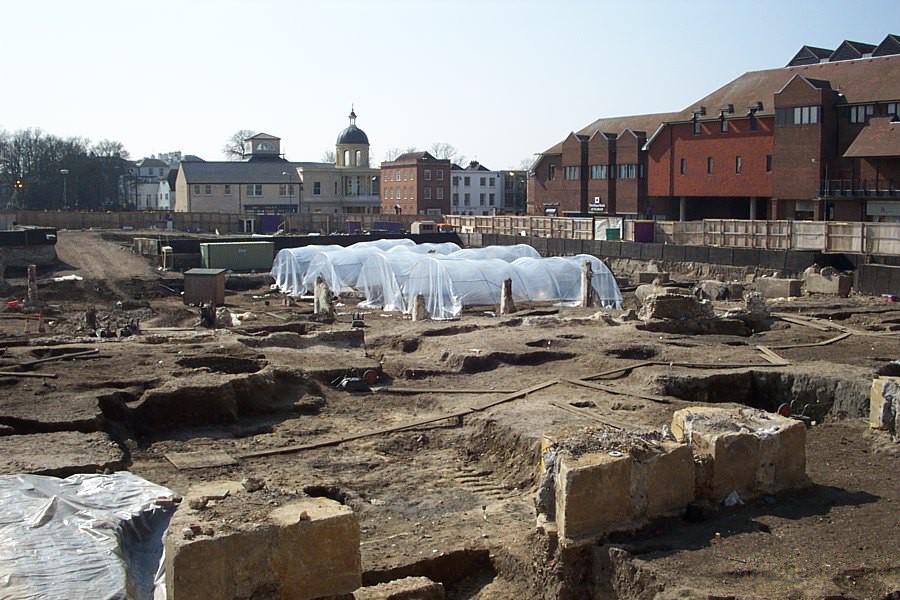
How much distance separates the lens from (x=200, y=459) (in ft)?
49.2

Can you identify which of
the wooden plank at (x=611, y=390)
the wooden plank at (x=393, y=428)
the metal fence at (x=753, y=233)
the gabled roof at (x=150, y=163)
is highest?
the gabled roof at (x=150, y=163)

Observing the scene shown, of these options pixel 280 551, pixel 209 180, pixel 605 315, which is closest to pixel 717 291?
pixel 605 315

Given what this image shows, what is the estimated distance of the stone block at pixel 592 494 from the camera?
10.1m

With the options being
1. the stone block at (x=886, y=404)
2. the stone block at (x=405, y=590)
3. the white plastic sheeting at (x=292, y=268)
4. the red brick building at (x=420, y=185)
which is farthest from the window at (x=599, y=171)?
the stone block at (x=405, y=590)

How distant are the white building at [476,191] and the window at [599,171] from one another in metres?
28.1

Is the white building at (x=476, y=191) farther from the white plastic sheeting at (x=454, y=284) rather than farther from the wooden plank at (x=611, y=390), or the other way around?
the wooden plank at (x=611, y=390)

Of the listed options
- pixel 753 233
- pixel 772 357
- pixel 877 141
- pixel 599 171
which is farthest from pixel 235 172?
pixel 772 357

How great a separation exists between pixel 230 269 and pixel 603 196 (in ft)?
97.3

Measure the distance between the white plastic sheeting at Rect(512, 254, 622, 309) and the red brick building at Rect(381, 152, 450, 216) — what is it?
49598 mm

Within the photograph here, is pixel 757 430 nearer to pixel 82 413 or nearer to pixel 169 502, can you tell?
pixel 169 502

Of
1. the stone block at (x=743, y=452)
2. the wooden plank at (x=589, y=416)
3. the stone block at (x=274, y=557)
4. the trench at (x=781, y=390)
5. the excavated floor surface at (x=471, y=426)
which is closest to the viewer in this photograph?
the stone block at (x=274, y=557)

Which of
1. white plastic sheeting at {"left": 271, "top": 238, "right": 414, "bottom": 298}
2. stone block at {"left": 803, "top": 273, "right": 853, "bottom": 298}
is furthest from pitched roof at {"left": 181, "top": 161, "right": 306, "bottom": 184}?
stone block at {"left": 803, "top": 273, "right": 853, "bottom": 298}

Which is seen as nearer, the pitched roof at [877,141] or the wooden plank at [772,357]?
the wooden plank at [772,357]

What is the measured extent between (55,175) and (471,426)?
8889 cm
